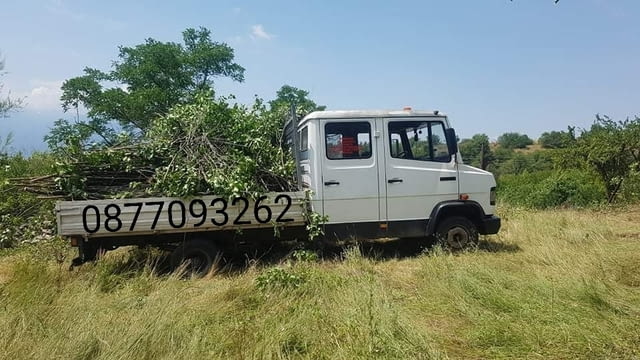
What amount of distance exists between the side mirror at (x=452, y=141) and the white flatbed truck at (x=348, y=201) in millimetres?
15

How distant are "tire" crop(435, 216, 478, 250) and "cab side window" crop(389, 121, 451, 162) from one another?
39.5 inches

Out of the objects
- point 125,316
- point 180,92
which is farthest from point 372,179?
point 180,92

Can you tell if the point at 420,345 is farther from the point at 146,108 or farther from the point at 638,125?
the point at 146,108

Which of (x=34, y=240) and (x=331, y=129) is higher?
(x=331, y=129)

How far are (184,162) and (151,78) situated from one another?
67.0ft

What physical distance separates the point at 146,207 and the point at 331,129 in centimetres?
283

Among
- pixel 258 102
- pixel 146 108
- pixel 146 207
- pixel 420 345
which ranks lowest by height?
pixel 420 345

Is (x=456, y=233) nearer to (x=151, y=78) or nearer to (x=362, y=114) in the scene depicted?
(x=362, y=114)

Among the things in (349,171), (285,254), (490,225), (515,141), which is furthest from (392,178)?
(515,141)

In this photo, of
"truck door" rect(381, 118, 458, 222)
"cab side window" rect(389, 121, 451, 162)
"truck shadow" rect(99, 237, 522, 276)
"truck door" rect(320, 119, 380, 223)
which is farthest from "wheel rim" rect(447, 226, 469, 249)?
"truck door" rect(320, 119, 380, 223)

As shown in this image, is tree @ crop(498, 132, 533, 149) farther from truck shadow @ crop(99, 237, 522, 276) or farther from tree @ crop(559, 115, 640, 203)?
truck shadow @ crop(99, 237, 522, 276)

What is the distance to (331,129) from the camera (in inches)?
247

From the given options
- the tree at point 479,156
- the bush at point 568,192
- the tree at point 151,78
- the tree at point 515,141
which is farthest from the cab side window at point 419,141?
the tree at point 515,141

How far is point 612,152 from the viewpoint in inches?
545
